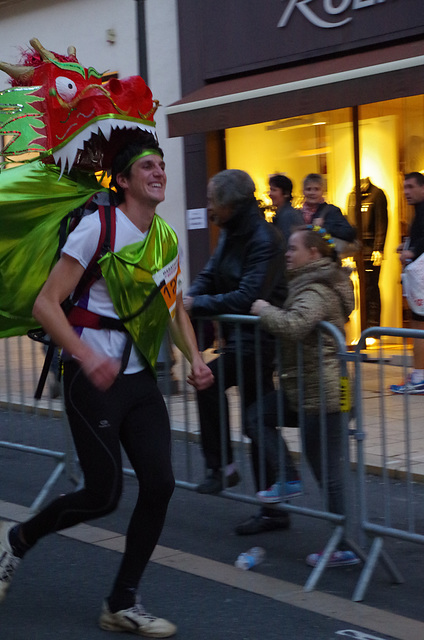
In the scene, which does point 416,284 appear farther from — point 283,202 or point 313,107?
point 313,107

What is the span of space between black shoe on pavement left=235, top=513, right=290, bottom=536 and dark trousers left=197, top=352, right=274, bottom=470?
38 cm

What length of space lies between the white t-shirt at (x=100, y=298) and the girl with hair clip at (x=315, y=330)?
3.00 feet

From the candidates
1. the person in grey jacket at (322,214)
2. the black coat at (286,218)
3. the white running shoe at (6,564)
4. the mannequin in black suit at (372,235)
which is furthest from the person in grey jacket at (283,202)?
the white running shoe at (6,564)

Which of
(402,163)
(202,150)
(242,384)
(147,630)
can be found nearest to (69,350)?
(147,630)

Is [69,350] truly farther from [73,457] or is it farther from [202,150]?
[202,150]

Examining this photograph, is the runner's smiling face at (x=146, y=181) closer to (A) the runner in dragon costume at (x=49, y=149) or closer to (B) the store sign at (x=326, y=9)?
(A) the runner in dragon costume at (x=49, y=149)

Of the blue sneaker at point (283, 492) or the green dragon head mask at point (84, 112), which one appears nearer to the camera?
the green dragon head mask at point (84, 112)

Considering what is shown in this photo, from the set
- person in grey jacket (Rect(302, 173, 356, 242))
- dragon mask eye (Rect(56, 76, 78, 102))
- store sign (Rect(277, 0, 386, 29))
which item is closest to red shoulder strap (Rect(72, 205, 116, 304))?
dragon mask eye (Rect(56, 76, 78, 102))

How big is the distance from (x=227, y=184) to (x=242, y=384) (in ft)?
3.35

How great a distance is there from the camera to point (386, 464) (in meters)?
4.50

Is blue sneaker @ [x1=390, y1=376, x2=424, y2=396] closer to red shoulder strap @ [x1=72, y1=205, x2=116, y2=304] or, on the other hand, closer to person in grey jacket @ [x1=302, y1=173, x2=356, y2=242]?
red shoulder strap @ [x1=72, y1=205, x2=116, y2=304]

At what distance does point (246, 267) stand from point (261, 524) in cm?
137

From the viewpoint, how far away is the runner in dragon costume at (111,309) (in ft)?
12.5

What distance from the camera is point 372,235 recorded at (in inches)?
453
